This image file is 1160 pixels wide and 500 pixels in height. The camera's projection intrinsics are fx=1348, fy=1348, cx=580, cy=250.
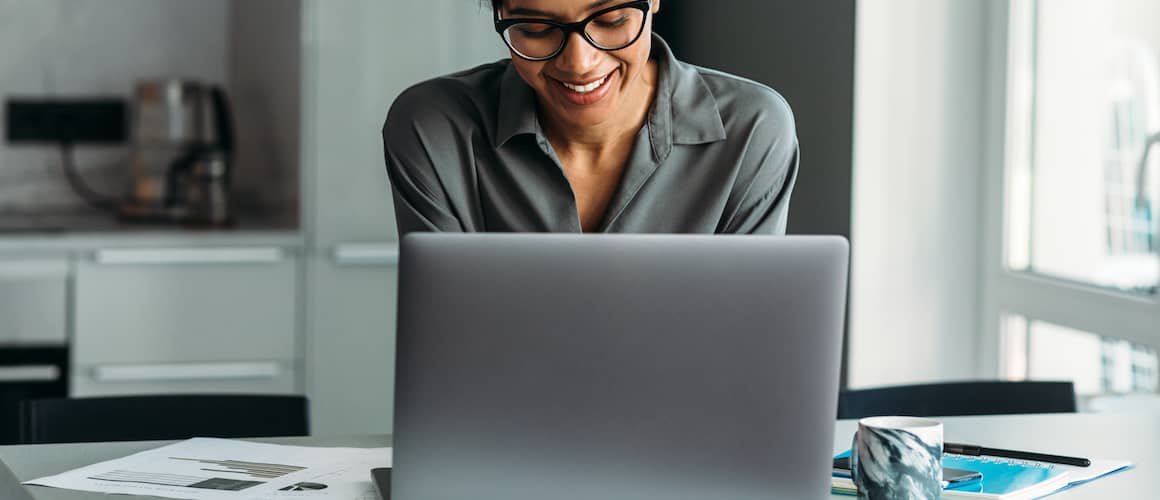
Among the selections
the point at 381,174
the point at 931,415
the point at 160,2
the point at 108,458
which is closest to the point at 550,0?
the point at 108,458

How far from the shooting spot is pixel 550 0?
1.48 meters

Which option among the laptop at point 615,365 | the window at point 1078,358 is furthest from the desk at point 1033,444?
the window at point 1078,358

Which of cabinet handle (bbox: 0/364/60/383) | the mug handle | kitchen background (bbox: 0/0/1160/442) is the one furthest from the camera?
cabinet handle (bbox: 0/364/60/383)

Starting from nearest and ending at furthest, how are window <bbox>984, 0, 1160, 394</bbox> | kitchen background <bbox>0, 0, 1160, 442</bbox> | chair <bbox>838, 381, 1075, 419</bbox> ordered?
chair <bbox>838, 381, 1075, 419</bbox> → window <bbox>984, 0, 1160, 394</bbox> → kitchen background <bbox>0, 0, 1160, 442</bbox>

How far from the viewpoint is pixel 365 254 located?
339 centimetres

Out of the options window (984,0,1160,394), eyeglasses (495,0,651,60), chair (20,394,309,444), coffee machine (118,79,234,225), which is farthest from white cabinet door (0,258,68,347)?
window (984,0,1160,394)

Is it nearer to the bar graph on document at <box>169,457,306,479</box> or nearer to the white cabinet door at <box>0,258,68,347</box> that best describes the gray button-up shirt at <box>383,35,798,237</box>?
the bar graph on document at <box>169,457,306,479</box>

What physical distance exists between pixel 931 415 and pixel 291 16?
2.11 metres

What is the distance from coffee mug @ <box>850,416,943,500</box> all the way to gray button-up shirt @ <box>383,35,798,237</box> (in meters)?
0.46

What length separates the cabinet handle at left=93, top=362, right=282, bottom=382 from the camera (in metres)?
3.25

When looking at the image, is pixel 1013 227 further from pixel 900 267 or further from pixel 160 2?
pixel 160 2

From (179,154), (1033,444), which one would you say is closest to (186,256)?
(179,154)

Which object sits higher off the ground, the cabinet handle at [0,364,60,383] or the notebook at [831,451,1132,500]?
the notebook at [831,451,1132,500]

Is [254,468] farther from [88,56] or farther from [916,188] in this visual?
[88,56]
